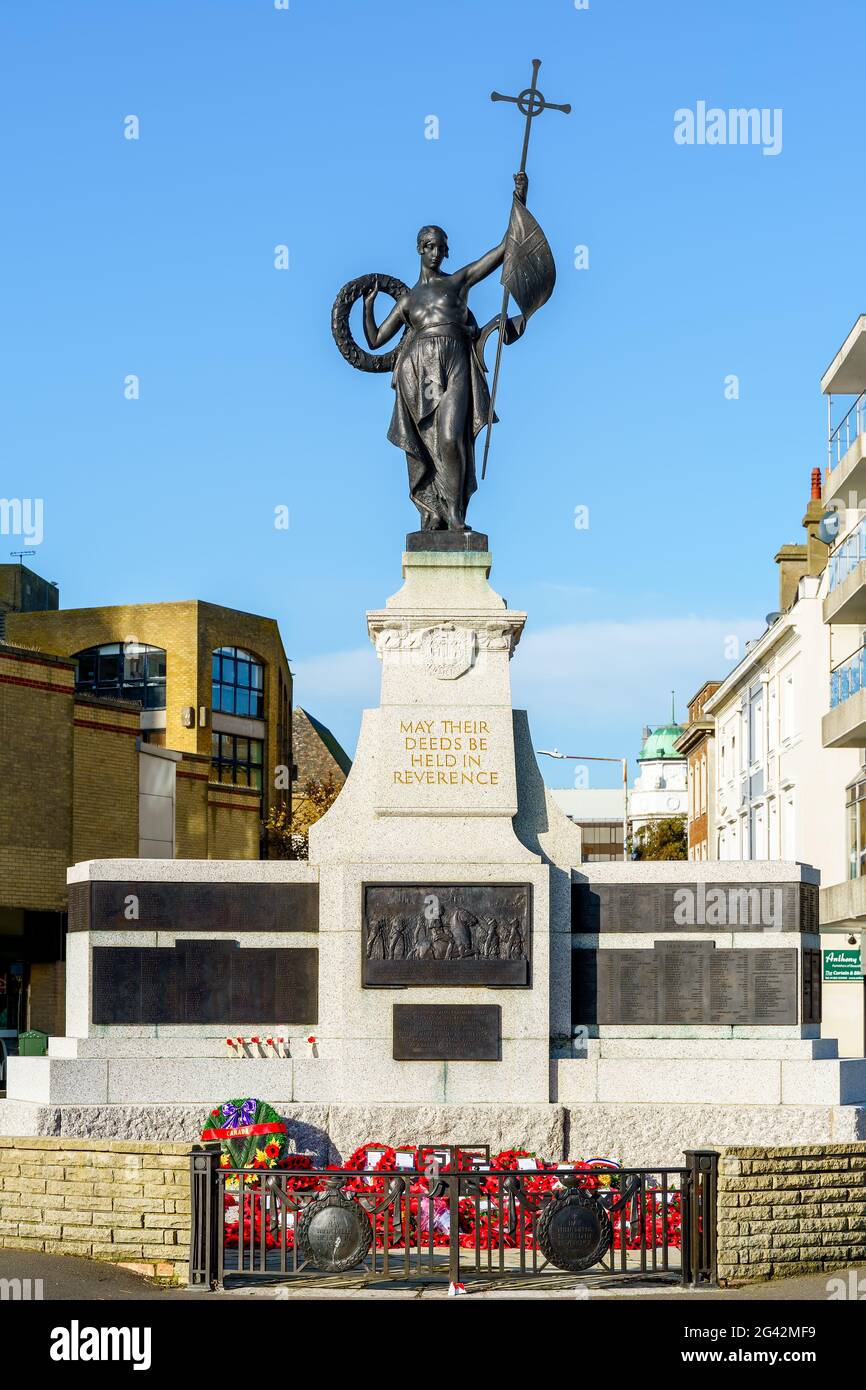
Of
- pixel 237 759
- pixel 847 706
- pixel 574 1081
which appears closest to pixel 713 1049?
pixel 574 1081

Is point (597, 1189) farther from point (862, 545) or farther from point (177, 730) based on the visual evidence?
point (177, 730)

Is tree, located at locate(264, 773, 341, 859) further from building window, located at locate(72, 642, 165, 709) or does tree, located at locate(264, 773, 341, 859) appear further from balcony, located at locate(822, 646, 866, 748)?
balcony, located at locate(822, 646, 866, 748)

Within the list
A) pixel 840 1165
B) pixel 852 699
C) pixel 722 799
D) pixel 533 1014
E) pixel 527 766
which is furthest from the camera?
pixel 722 799

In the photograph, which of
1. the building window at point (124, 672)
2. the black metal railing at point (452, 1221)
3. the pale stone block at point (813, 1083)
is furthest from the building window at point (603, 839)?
the black metal railing at point (452, 1221)

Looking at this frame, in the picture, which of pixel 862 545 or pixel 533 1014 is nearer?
pixel 533 1014

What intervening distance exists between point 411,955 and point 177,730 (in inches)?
2003

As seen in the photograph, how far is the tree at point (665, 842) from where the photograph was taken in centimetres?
8206

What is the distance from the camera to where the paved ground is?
12.2m

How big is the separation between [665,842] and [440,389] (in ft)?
212

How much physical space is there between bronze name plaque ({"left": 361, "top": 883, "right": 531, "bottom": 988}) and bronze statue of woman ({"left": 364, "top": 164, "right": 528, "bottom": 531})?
12.1ft

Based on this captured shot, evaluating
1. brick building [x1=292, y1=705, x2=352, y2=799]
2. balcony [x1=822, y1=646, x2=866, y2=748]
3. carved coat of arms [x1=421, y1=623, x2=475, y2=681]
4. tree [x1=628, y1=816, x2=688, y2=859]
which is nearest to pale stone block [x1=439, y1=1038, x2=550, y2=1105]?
carved coat of arms [x1=421, y1=623, x2=475, y2=681]

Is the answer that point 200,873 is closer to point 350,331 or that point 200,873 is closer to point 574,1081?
point 574,1081
